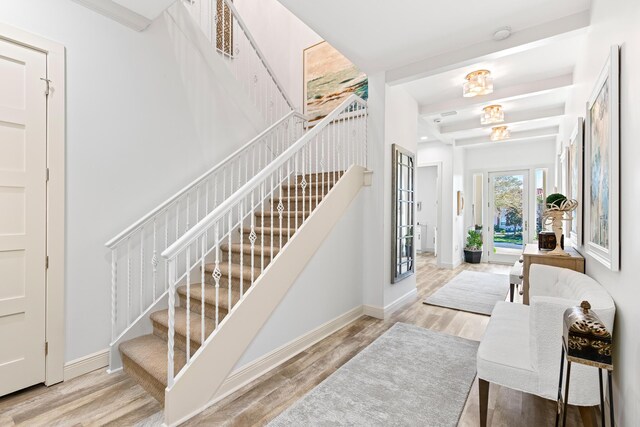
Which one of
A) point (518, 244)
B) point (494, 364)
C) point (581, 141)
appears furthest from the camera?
point (518, 244)

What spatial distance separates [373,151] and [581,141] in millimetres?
2034

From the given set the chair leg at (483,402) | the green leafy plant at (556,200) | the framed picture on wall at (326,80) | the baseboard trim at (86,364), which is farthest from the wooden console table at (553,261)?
A: the baseboard trim at (86,364)

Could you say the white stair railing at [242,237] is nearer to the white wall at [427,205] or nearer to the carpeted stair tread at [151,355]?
the carpeted stair tread at [151,355]

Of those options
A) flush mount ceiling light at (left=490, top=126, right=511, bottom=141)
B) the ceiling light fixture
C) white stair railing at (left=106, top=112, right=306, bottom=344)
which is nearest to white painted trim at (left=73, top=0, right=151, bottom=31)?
white stair railing at (left=106, top=112, right=306, bottom=344)

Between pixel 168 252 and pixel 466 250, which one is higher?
pixel 168 252

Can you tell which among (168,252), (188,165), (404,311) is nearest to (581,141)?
(404,311)

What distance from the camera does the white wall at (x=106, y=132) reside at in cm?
244

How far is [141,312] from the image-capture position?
2.84 metres

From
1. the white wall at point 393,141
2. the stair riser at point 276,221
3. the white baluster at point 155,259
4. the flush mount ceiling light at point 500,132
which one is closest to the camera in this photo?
the white baluster at point 155,259

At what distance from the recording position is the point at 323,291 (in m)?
3.16

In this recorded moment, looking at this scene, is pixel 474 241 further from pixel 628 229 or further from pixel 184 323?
pixel 184 323

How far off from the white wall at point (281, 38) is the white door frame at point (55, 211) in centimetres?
315

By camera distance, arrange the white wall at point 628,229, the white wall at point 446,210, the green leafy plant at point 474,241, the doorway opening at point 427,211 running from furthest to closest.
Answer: the doorway opening at point 427,211, the green leafy plant at point 474,241, the white wall at point 446,210, the white wall at point 628,229

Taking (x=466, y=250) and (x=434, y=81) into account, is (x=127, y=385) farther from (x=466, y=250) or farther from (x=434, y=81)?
(x=466, y=250)
